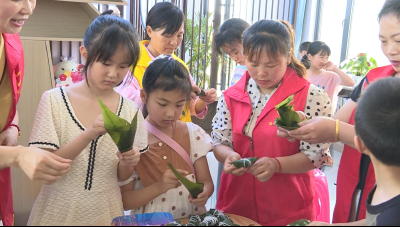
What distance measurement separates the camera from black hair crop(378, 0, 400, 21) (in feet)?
4.95

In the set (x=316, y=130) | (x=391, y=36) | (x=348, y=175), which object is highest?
(x=391, y=36)

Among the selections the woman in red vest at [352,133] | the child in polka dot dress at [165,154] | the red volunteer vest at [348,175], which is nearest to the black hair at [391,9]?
the woman in red vest at [352,133]

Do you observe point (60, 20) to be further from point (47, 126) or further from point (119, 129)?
point (119, 129)

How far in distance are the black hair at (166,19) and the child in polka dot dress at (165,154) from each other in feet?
2.52

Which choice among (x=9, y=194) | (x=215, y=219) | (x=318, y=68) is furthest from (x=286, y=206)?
(x=318, y=68)

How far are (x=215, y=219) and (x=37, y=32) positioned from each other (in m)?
2.00

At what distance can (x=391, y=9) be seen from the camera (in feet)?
5.02

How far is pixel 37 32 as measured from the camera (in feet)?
8.84

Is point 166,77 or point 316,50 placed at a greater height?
point 166,77

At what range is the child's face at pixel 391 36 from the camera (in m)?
1.50

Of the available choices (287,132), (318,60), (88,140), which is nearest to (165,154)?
(88,140)

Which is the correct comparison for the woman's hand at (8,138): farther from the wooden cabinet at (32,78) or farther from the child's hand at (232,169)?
the wooden cabinet at (32,78)

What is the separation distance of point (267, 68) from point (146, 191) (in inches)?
28.4

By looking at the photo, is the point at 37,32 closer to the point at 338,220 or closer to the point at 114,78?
the point at 114,78
